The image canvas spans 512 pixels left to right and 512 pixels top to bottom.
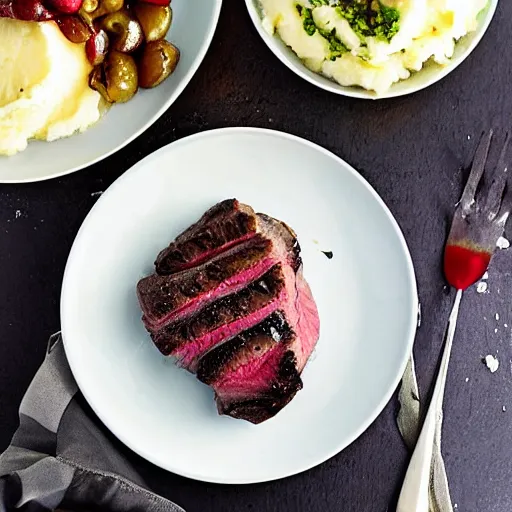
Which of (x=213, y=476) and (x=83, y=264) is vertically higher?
(x=83, y=264)

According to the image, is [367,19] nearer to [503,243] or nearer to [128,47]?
[128,47]

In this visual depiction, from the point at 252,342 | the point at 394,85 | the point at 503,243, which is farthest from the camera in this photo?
the point at 503,243

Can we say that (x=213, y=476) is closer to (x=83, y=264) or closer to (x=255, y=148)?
(x=83, y=264)

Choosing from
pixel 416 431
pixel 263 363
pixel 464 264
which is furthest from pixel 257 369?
pixel 464 264

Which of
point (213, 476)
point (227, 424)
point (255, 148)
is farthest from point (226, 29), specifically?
point (213, 476)

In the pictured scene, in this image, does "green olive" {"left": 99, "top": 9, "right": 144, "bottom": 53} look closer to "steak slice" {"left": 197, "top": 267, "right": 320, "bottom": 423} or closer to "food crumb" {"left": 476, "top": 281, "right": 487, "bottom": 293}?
"steak slice" {"left": 197, "top": 267, "right": 320, "bottom": 423}
